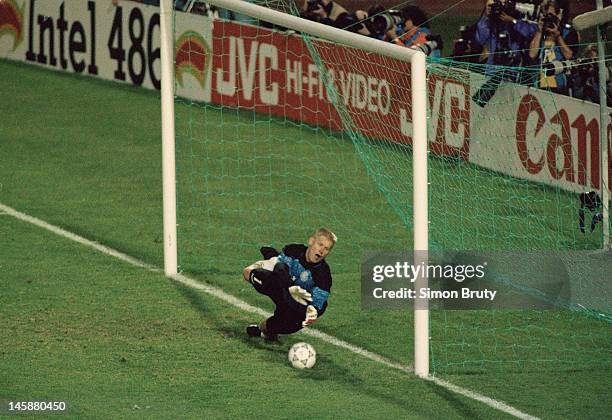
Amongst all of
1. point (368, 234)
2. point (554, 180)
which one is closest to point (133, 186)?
point (368, 234)

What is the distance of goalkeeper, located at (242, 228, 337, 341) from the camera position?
945 cm

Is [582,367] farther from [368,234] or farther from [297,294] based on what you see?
[368,234]

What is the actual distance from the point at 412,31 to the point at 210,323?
810 cm

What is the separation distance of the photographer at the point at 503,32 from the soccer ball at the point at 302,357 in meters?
7.69

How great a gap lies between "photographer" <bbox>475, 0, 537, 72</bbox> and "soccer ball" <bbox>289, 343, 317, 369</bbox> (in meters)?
7.69

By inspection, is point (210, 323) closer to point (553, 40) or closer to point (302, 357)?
point (302, 357)

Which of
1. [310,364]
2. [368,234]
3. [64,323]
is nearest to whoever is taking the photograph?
[310,364]

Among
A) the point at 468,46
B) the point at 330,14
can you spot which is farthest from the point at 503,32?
the point at 330,14

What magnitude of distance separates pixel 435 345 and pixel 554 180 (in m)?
4.41

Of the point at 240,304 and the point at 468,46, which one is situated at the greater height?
the point at 468,46

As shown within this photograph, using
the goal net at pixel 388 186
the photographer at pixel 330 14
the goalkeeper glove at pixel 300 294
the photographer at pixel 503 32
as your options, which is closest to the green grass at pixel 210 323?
the goal net at pixel 388 186

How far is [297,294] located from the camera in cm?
952

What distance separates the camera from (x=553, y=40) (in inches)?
647

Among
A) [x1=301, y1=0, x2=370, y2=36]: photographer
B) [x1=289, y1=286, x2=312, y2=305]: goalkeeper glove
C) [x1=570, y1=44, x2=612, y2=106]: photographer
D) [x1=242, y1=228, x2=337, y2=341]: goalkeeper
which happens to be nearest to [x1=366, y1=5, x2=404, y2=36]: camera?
[x1=301, y1=0, x2=370, y2=36]: photographer
